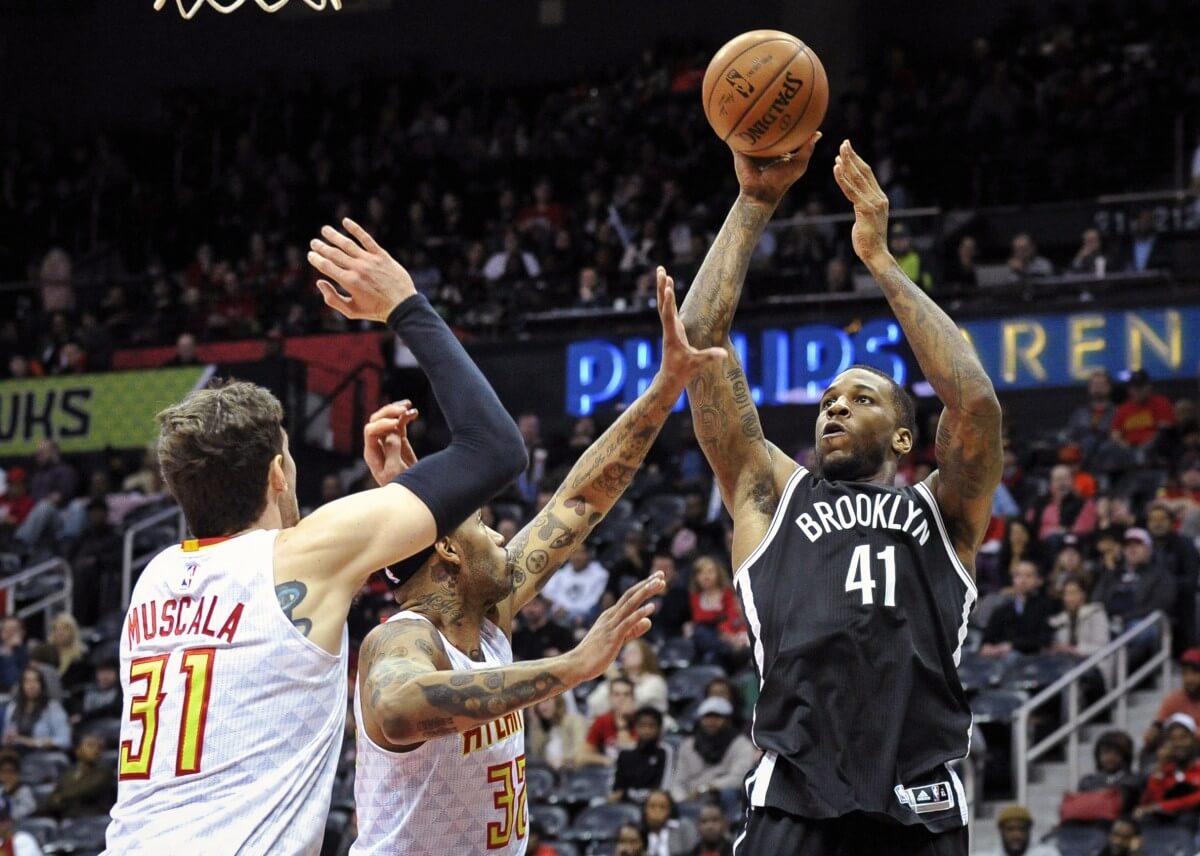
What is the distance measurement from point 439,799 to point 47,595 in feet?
45.6

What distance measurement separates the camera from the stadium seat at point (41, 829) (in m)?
12.5

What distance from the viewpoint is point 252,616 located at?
3.58 metres

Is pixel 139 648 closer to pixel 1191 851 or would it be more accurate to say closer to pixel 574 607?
pixel 1191 851

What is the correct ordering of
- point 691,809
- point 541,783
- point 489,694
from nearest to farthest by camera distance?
point 489,694 < point 691,809 < point 541,783

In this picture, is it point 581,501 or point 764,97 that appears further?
point 764,97

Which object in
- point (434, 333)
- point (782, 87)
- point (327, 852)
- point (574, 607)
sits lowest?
point (327, 852)

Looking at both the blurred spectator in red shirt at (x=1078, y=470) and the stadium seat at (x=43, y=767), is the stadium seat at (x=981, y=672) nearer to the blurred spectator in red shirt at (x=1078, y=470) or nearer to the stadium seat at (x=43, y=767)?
the blurred spectator in red shirt at (x=1078, y=470)

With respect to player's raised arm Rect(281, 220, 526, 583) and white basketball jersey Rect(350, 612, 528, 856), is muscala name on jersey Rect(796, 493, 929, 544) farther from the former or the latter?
player's raised arm Rect(281, 220, 526, 583)

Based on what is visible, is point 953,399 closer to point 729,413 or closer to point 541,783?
point 729,413

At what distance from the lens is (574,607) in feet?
47.5

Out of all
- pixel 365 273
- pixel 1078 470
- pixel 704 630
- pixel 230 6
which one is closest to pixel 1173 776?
pixel 704 630

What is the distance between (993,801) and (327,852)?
13.8ft

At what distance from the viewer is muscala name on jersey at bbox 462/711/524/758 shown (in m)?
4.66

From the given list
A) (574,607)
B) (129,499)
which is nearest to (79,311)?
(129,499)
